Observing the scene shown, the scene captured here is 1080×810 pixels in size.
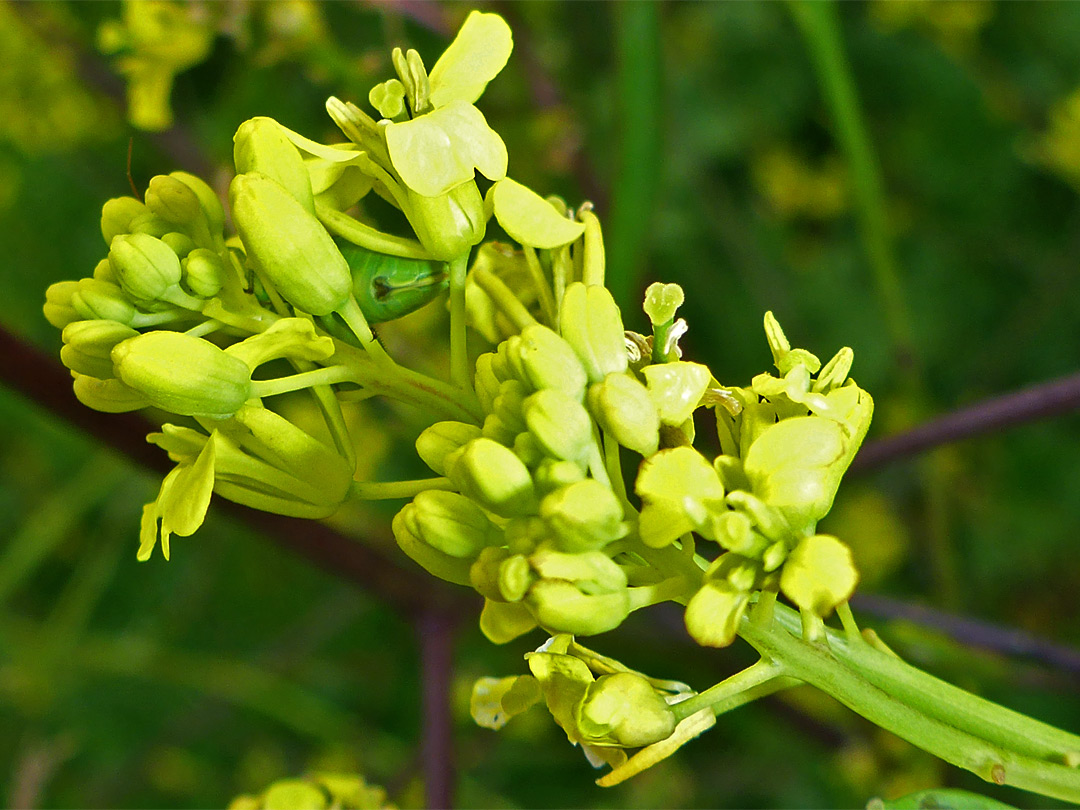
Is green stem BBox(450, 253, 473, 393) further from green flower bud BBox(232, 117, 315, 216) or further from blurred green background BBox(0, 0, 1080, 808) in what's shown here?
blurred green background BBox(0, 0, 1080, 808)

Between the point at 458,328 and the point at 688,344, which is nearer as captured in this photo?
the point at 458,328

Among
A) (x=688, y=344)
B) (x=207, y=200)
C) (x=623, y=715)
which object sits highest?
(x=688, y=344)

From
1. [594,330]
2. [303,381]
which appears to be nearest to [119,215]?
[303,381]

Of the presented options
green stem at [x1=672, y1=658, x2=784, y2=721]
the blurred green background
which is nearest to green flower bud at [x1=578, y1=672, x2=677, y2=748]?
green stem at [x1=672, y1=658, x2=784, y2=721]

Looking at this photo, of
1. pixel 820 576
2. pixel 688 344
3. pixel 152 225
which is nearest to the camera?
pixel 820 576

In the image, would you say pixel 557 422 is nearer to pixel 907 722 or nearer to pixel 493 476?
pixel 493 476

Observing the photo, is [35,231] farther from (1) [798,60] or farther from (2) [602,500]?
(2) [602,500]

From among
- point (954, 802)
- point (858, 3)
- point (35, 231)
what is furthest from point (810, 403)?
point (35, 231)
